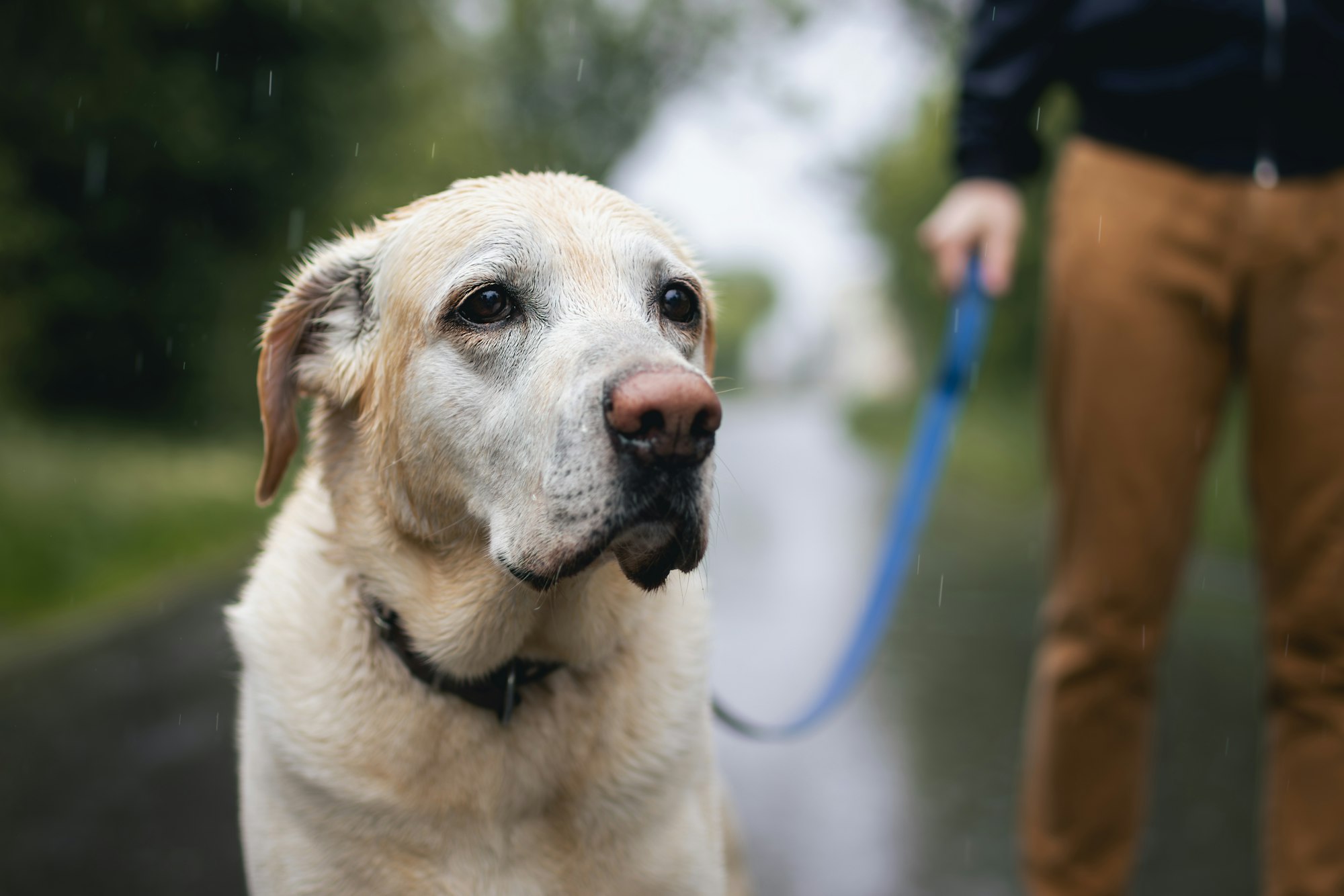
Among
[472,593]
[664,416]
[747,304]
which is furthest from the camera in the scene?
[747,304]

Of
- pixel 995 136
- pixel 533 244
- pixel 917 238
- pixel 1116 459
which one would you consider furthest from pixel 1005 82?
pixel 917 238

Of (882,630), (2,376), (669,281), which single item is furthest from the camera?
(2,376)

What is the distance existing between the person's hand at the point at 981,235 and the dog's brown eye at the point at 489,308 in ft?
4.61

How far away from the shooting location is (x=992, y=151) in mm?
3217

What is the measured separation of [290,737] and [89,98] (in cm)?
873

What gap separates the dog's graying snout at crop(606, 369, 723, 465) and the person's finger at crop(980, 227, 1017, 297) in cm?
151

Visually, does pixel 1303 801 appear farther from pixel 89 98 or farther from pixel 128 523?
pixel 89 98

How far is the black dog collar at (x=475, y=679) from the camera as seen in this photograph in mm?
2168

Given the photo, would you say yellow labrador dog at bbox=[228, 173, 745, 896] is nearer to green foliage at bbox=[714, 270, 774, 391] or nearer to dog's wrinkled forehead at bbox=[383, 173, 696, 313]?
dog's wrinkled forehead at bbox=[383, 173, 696, 313]

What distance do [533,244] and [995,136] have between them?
171 cm

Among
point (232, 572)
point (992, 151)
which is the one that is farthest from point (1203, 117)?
point (232, 572)

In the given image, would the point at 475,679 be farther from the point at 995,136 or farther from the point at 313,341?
the point at 995,136

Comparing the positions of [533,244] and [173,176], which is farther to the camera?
[173,176]

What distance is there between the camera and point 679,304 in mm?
2252
